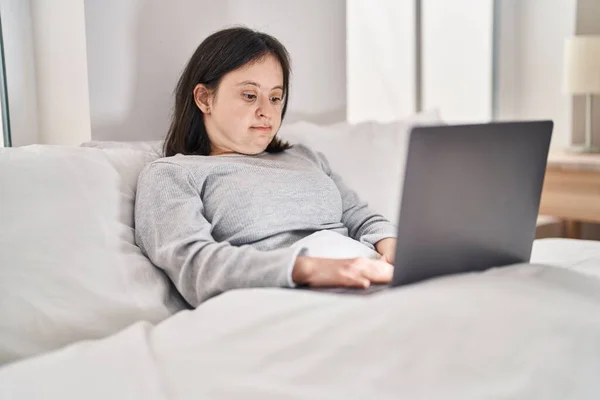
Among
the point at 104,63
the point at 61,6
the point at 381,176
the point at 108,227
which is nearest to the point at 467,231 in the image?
the point at 108,227

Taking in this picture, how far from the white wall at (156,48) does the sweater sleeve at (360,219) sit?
1.43 feet

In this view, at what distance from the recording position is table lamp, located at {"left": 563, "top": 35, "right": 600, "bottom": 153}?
2.72m

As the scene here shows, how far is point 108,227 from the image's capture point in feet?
4.28

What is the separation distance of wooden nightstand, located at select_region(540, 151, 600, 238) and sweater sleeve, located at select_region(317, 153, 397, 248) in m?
1.20

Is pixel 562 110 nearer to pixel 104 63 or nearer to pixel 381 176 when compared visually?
pixel 381 176

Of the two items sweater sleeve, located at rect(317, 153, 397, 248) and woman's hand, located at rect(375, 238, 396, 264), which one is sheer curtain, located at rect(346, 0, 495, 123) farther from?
woman's hand, located at rect(375, 238, 396, 264)

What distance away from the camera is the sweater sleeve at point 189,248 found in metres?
1.21

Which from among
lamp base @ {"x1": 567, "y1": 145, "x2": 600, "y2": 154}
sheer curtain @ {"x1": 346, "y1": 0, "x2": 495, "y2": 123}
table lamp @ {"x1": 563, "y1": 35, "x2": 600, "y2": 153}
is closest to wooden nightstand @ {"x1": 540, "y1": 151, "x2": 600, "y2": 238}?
lamp base @ {"x1": 567, "y1": 145, "x2": 600, "y2": 154}

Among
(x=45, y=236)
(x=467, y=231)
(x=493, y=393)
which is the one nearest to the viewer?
(x=493, y=393)

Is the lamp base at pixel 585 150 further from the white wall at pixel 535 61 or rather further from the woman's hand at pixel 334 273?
the woman's hand at pixel 334 273

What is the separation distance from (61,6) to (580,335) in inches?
51.3

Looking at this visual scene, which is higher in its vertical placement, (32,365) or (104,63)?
(104,63)

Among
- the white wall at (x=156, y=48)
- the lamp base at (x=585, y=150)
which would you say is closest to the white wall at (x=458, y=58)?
the lamp base at (x=585, y=150)

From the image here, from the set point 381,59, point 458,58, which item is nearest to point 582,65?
point 458,58
